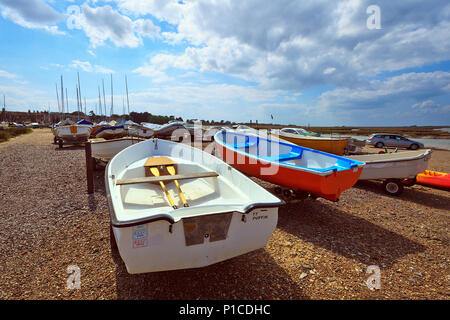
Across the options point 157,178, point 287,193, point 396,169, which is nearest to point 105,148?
point 157,178

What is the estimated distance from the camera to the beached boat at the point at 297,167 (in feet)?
15.8

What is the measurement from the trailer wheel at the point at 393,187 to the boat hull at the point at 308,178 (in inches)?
134

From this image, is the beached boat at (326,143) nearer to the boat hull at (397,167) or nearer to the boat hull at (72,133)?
the boat hull at (397,167)

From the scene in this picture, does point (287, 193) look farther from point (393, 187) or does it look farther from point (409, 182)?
point (409, 182)

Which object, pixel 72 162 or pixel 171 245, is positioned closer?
pixel 171 245

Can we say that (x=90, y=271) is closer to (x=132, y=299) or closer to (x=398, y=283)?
(x=132, y=299)

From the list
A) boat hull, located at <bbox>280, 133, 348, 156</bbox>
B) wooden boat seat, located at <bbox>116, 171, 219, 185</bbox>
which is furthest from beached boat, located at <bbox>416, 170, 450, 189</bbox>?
wooden boat seat, located at <bbox>116, 171, 219, 185</bbox>

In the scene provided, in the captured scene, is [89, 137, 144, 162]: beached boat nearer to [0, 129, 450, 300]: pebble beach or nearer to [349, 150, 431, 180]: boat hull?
[0, 129, 450, 300]: pebble beach

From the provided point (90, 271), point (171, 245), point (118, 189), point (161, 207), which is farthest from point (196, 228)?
point (118, 189)

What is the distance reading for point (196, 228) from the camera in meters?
2.63

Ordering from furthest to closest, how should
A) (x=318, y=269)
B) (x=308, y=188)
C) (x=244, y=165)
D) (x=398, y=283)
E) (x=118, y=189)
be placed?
(x=244, y=165) < (x=308, y=188) < (x=118, y=189) < (x=318, y=269) < (x=398, y=283)

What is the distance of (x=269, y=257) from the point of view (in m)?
3.74

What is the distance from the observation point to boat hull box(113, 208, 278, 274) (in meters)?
2.38
